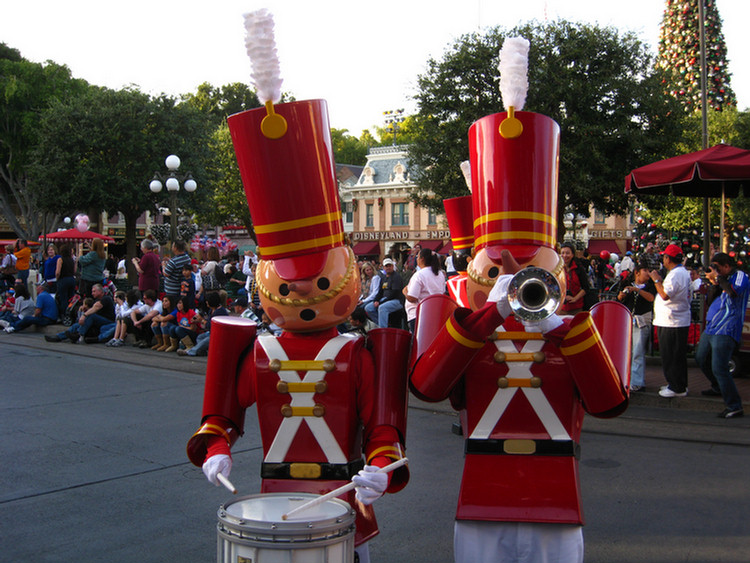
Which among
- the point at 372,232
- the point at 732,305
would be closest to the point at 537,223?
the point at 732,305

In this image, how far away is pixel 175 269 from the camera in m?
12.5

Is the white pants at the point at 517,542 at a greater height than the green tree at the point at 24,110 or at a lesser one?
lesser

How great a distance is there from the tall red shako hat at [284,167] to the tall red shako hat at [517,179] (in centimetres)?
77

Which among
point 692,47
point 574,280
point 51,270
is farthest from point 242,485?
Answer: point 692,47

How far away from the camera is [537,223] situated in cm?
335

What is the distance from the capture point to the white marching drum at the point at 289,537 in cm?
230

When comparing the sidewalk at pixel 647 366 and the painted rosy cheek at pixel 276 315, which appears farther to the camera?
the sidewalk at pixel 647 366

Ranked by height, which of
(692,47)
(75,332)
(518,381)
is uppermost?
(692,47)

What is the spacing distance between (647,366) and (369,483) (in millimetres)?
9393

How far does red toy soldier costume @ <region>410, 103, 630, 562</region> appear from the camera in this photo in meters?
2.91

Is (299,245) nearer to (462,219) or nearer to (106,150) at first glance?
(462,219)

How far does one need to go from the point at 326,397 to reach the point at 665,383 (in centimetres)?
759

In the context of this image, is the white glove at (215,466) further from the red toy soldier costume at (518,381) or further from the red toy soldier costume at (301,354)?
the red toy soldier costume at (518,381)

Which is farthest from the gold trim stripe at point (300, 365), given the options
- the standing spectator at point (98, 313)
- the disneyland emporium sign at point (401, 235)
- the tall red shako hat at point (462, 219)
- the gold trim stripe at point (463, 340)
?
the disneyland emporium sign at point (401, 235)
